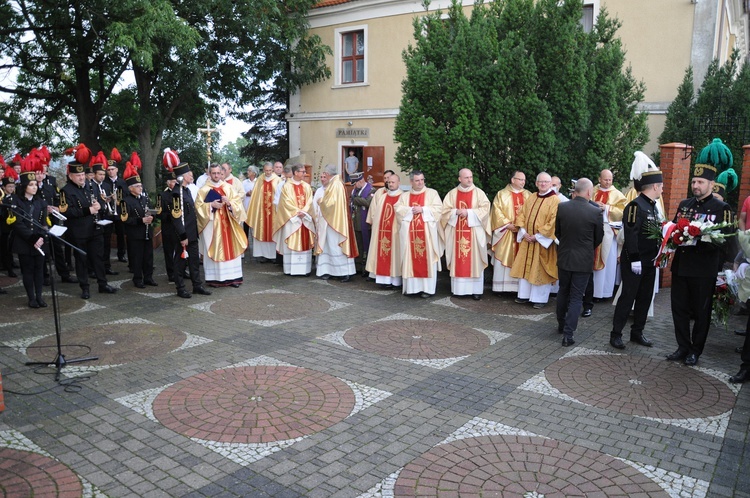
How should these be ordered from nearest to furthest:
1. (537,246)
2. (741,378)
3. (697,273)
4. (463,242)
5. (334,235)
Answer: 1. (741,378)
2. (697,273)
3. (537,246)
4. (463,242)
5. (334,235)

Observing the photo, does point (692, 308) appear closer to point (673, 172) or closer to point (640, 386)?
point (640, 386)

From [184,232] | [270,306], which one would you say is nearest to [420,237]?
[270,306]

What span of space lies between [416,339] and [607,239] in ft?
13.1

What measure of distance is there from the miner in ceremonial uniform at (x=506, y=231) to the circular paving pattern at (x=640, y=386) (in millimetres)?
3148

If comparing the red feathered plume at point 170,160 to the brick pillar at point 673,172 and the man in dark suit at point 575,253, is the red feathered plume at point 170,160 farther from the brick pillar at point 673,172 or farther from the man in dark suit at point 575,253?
the brick pillar at point 673,172

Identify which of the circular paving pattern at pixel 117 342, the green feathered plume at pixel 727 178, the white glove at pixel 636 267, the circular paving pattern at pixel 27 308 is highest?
the green feathered plume at pixel 727 178

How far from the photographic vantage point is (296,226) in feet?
39.4

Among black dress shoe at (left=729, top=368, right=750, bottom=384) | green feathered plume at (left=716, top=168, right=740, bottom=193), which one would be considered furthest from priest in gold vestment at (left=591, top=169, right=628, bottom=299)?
black dress shoe at (left=729, top=368, right=750, bottom=384)

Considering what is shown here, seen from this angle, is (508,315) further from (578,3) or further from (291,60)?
(291,60)

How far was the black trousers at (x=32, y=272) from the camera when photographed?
356 inches

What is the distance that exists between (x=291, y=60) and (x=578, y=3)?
1257 cm

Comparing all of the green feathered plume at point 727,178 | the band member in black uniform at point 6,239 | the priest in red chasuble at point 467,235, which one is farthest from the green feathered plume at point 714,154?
the band member in black uniform at point 6,239

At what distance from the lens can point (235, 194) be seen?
36.2ft

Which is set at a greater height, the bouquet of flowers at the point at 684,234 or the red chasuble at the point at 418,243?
the bouquet of flowers at the point at 684,234
